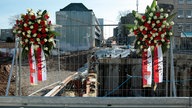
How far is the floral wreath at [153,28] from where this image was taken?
7.37m

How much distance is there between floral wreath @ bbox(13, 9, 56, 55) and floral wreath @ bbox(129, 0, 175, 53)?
2.09 metres

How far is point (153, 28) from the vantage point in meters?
7.38

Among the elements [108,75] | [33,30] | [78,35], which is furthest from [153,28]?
[108,75]

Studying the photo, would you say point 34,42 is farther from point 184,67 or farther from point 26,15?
point 184,67

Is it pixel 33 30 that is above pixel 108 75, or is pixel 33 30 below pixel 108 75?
above

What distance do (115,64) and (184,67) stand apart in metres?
5.18

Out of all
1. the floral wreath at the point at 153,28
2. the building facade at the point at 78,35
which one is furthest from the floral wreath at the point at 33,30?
the floral wreath at the point at 153,28

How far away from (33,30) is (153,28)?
281cm

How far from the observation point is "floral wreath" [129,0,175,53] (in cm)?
737

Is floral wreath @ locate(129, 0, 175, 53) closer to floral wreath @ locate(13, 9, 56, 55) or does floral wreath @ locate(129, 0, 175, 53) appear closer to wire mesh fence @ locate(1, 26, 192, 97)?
floral wreath @ locate(13, 9, 56, 55)

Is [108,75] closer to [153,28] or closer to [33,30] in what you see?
[33,30]

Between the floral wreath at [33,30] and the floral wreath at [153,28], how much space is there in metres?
2.09

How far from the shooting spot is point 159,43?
7.46 meters

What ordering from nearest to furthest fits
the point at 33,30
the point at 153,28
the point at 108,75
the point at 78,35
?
the point at 153,28 < the point at 33,30 < the point at 78,35 < the point at 108,75
